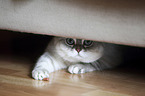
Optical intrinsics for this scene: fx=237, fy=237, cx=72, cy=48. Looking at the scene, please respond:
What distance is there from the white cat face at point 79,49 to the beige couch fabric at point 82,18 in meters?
0.30

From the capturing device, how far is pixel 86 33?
1.29m

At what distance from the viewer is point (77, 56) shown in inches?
64.9

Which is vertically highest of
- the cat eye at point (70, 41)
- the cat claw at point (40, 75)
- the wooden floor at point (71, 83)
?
the cat eye at point (70, 41)

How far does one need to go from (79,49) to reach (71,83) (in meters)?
0.28

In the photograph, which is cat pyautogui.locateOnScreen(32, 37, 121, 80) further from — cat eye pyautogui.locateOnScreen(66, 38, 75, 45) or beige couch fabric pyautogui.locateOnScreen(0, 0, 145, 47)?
beige couch fabric pyautogui.locateOnScreen(0, 0, 145, 47)

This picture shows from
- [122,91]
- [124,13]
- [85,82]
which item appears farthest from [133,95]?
[124,13]

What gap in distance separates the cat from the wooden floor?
0.23ft

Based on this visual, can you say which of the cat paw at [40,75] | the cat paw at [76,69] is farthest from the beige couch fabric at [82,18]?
the cat paw at [76,69]

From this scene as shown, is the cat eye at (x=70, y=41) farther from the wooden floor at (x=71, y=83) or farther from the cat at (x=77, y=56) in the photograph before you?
the wooden floor at (x=71, y=83)

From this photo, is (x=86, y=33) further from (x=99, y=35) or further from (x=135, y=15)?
(x=135, y=15)

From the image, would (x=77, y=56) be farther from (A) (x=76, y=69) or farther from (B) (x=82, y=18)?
(B) (x=82, y=18)

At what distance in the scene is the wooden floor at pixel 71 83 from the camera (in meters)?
1.24

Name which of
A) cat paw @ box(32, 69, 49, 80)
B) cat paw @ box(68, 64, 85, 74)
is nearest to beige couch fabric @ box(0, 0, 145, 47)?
cat paw @ box(32, 69, 49, 80)

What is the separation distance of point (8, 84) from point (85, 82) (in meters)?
0.46
